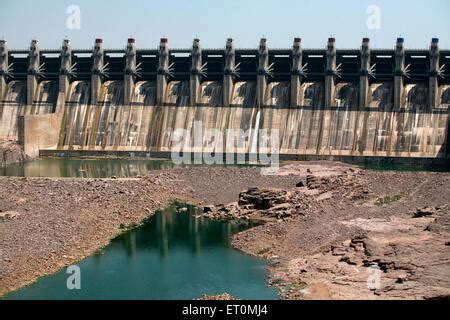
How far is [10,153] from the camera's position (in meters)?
71.8

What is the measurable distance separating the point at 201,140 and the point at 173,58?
12.3 metres

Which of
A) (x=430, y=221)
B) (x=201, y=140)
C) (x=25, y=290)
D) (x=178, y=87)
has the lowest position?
(x=25, y=290)

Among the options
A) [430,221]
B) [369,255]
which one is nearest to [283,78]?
[430,221]

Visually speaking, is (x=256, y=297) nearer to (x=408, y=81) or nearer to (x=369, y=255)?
(x=369, y=255)

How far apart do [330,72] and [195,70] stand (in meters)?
16.8

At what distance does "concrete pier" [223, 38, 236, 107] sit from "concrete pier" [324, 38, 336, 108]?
1173 centimetres

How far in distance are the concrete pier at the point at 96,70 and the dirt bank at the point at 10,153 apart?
42.9ft

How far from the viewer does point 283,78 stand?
7994 centimetres

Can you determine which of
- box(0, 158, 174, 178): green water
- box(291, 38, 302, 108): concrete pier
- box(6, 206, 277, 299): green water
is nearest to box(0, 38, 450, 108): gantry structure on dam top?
box(291, 38, 302, 108): concrete pier

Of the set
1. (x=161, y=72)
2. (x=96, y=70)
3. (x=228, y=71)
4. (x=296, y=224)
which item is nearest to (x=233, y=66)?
(x=228, y=71)

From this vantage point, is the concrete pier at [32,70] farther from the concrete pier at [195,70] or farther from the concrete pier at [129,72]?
the concrete pier at [195,70]

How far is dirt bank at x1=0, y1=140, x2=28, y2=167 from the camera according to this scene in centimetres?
7081
